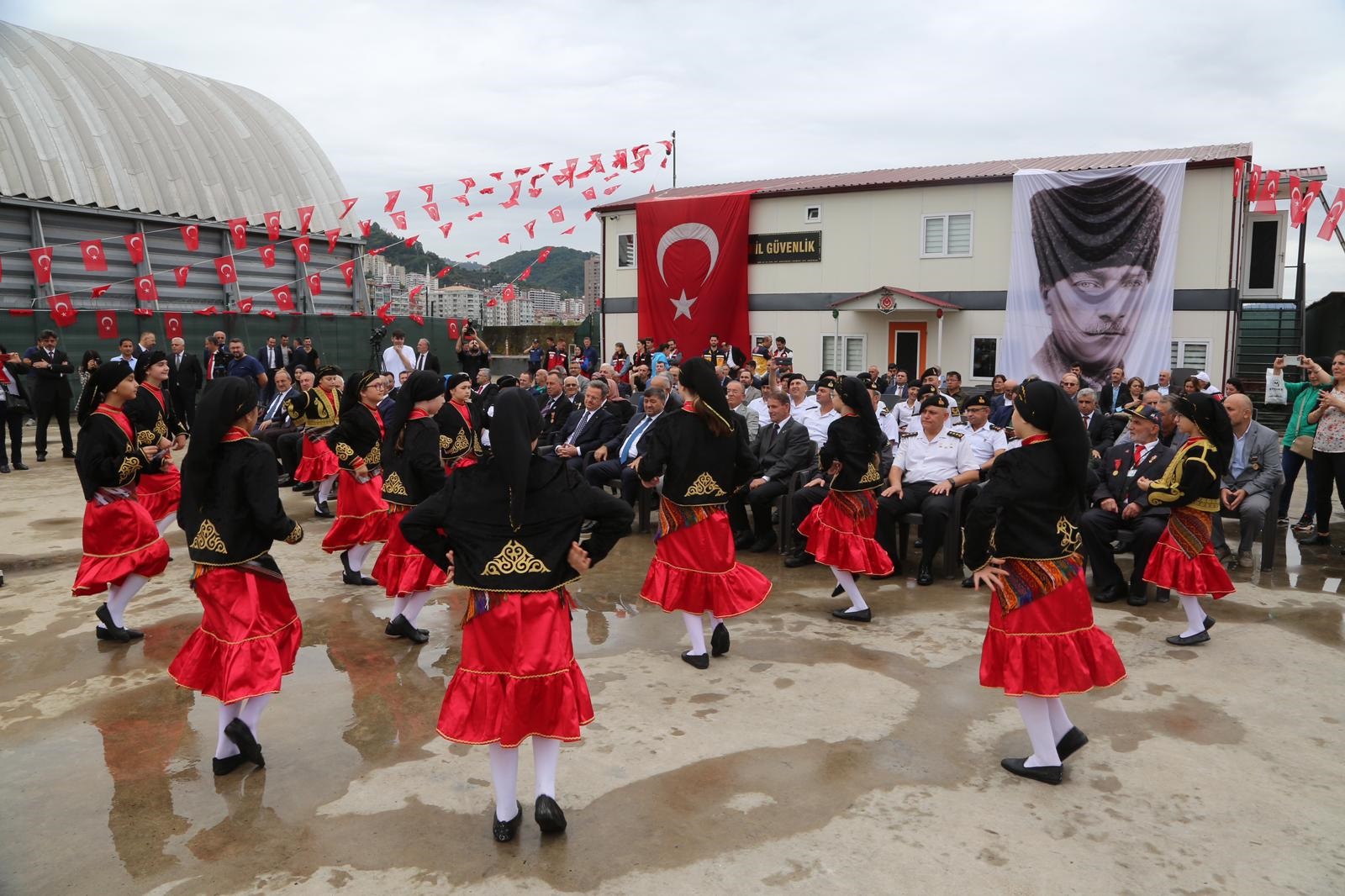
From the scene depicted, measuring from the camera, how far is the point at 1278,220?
59.0 feet

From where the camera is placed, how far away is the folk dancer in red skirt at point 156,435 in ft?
21.7

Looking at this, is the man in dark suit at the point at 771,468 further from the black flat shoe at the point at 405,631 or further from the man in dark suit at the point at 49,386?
the man in dark suit at the point at 49,386

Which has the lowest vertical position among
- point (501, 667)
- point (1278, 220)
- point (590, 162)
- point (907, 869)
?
point (907, 869)

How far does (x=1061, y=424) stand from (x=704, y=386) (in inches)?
85.3

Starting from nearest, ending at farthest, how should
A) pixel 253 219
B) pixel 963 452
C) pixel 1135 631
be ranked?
pixel 1135 631 < pixel 963 452 < pixel 253 219

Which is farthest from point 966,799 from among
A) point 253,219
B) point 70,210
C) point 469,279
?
point 469,279

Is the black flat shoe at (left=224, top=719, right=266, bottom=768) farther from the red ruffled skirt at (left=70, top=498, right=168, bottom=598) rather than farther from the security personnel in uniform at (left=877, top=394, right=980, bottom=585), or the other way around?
the security personnel in uniform at (left=877, top=394, right=980, bottom=585)

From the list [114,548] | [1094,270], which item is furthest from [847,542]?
[1094,270]

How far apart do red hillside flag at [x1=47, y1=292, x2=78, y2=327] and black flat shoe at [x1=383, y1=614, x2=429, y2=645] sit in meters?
17.3

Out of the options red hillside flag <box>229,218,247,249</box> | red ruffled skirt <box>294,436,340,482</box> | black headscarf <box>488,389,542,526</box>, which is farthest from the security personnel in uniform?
red hillside flag <box>229,218,247,249</box>

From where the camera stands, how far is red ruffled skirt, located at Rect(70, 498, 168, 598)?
579cm

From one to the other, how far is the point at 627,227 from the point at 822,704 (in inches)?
795

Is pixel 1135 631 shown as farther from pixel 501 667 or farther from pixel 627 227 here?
pixel 627 227

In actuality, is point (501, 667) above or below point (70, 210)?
below
